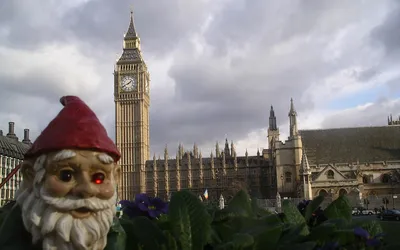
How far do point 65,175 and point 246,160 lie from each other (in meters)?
65.5

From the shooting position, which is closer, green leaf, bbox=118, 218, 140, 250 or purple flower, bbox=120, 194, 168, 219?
green leaf, bbox=118, 218, 140, 250

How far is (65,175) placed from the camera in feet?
7.79

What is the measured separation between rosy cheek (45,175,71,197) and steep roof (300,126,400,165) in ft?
172

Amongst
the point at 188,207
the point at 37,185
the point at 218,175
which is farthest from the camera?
the point at 218,175

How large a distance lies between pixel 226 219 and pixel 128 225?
58cm

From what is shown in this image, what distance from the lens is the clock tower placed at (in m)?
67.5

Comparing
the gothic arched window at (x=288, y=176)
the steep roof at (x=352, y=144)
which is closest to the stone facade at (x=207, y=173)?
the gothic arched window at (x=288, y=176)

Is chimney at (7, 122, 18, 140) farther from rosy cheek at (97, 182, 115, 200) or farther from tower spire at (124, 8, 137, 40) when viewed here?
rosy cheek at (97, 182, 115, 200)

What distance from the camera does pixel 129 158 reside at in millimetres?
67812

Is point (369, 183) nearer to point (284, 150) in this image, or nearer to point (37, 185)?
point (284, 150)

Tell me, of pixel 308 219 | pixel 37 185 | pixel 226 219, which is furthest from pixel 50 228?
pixel 308 219

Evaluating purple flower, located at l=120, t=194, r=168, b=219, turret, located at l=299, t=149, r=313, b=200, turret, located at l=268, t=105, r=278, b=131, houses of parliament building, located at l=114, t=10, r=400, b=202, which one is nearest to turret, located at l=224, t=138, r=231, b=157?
houses of parliament building, located at l=114, t=10, r=400, b=202

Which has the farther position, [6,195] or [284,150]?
[284,150]

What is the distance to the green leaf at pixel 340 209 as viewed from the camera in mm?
2680
